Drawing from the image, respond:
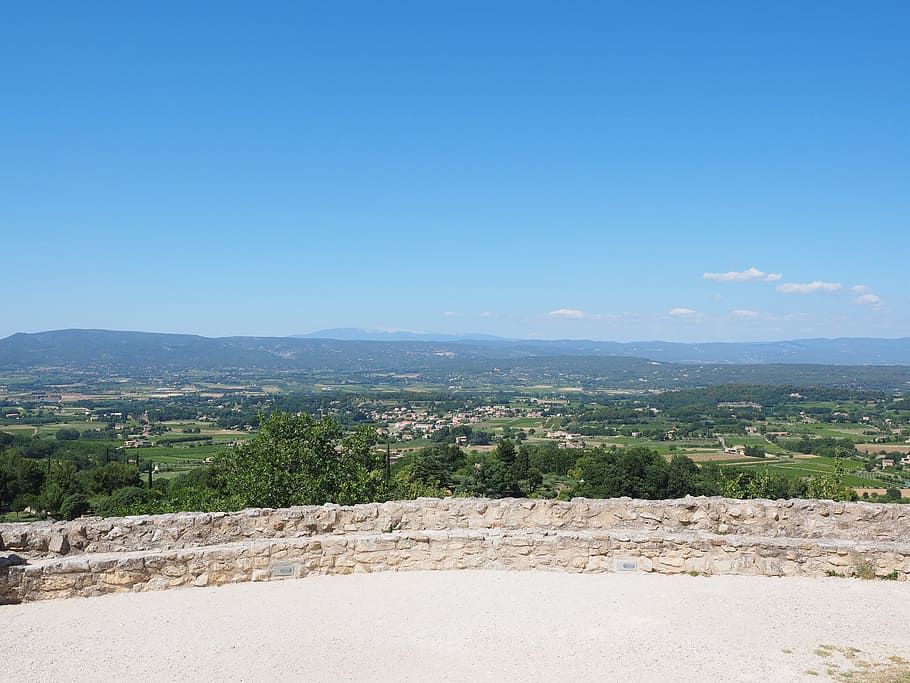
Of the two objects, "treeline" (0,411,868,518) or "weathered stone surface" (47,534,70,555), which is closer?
"weathered stone surface" (47,534,70,555)

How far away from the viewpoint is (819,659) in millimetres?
6391

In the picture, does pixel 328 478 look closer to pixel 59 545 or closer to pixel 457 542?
pixel 457 542

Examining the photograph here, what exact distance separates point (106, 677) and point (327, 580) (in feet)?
11.4

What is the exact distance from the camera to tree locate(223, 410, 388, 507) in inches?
560

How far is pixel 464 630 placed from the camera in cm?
720

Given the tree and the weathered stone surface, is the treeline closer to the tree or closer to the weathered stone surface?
the tree

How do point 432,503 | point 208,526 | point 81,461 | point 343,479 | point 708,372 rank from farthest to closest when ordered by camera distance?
point 708,372 < point 81,461 < point 343,479 < point 432,503 < point 208,526

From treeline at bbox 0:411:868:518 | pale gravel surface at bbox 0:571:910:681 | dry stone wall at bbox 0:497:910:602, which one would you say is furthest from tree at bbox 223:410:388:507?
pale gravel surface at bbox 0:571:910:681

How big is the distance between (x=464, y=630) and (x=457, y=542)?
255cm

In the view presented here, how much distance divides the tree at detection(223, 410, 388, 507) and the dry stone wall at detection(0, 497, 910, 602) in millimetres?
4016

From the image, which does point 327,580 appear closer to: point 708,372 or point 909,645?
point 909,645

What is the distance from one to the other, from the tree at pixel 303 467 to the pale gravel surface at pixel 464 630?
524 cm

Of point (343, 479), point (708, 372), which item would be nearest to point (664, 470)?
point (343, 479)

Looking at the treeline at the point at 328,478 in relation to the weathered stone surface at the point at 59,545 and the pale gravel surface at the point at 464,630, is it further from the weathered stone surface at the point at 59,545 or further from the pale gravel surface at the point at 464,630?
the pale gravel surface at the point at 464,630
